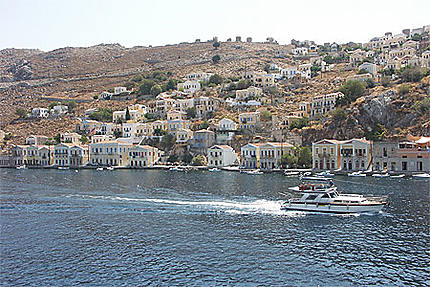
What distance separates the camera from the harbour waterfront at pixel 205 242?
19.9 metres

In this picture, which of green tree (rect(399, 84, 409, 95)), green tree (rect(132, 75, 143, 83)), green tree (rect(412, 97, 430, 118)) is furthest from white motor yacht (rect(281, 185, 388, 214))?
green tree (rect(132, 75, 143, 83))

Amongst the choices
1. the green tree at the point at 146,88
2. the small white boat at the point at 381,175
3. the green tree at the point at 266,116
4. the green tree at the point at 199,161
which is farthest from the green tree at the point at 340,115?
the green tree at the point at 146,88

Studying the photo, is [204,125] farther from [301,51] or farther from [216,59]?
[301,51]

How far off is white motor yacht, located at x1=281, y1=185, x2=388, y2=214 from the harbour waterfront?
1075 mm

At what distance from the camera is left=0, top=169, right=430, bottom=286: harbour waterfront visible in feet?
65.3

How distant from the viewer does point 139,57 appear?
182m

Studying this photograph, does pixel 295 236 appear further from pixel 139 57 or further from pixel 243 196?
pixel 139 57

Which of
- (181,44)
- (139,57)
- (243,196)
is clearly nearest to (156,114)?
(243,196)

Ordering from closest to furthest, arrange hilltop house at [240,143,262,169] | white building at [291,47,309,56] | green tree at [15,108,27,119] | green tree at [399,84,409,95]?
1. hilltop house at [240,143,262,169]
2. green tree at [399,84,409,95]
3. green tree at [15,108,27,119]
4. white building at [291,47,309,56]

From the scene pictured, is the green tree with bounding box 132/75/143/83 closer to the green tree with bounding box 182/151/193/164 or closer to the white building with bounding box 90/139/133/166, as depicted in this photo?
the white building with bounding box 90/139/133/166

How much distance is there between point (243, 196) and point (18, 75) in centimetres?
16391

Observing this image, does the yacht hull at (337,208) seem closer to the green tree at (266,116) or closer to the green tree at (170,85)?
the green tree at (266,116)

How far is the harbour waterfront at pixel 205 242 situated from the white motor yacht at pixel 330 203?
1075 mm

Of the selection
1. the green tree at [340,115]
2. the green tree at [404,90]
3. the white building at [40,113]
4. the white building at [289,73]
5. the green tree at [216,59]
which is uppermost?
the green tree at [216,59]
